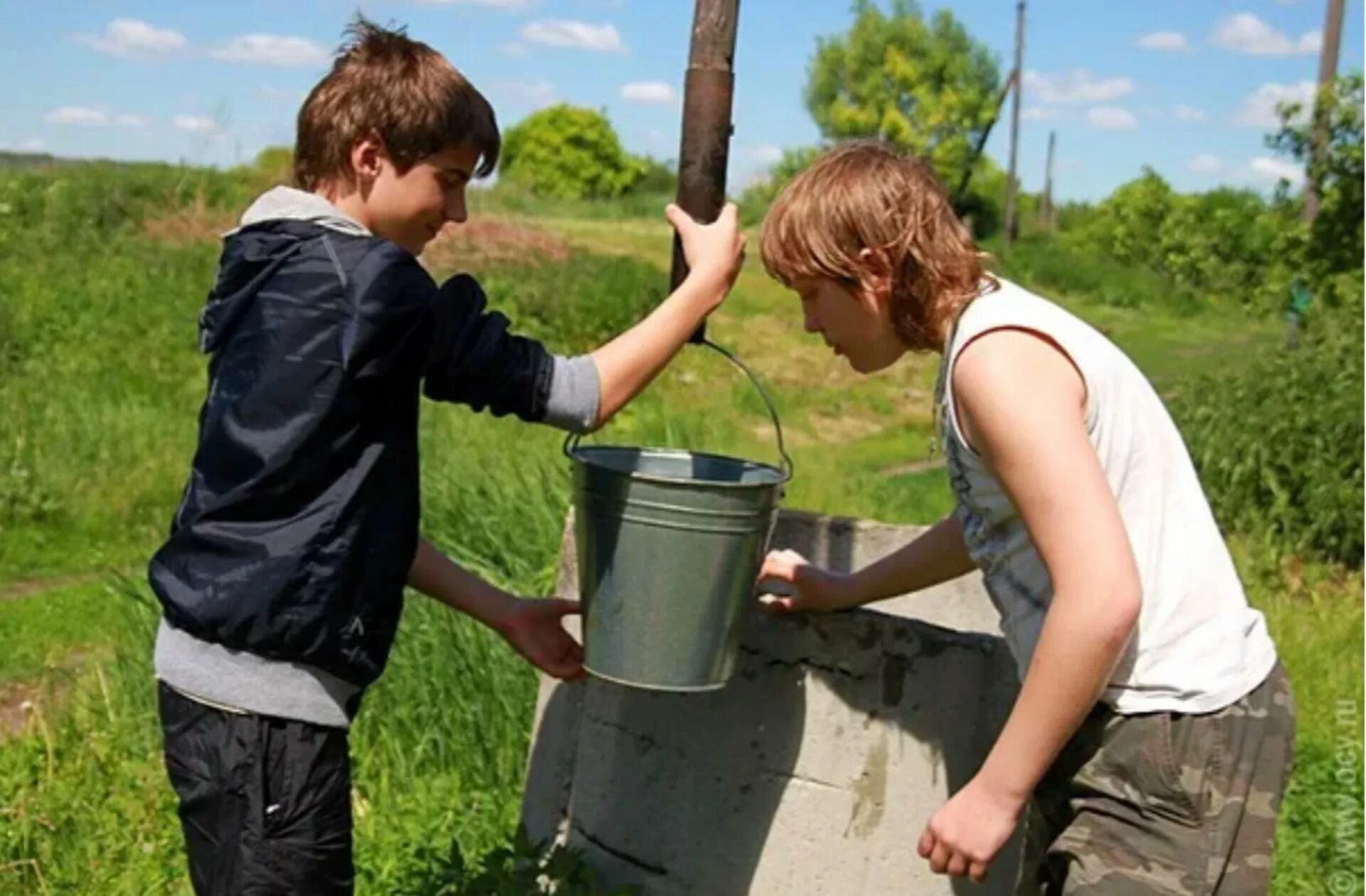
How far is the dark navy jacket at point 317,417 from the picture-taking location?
6.40 feet

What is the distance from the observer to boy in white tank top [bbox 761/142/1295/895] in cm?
174

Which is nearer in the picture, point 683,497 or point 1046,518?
point 1046,518

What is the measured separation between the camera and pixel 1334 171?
8289mm

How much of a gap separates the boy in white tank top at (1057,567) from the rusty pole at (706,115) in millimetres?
279

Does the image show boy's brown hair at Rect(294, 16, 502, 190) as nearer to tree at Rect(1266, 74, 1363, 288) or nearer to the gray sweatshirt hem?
the gray sweatshirt hem

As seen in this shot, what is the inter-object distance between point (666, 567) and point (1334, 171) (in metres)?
7.33

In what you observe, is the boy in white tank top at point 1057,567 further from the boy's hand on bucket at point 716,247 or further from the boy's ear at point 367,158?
the boy's ear at point 367,158

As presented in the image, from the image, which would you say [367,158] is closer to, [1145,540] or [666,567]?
[666,567]

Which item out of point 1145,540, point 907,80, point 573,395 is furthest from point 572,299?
point 907,80

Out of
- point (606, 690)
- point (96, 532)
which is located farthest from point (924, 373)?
point (606, 690)

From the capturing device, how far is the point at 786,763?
2.63m

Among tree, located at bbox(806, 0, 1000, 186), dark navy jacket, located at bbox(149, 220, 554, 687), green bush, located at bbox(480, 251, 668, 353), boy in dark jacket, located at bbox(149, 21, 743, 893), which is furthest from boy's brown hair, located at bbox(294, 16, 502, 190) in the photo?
tree, located at bbox(806, 0, 1000, 186)

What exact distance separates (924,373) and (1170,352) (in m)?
4.19

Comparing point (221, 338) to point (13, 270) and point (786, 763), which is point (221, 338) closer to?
point (786, 763)
